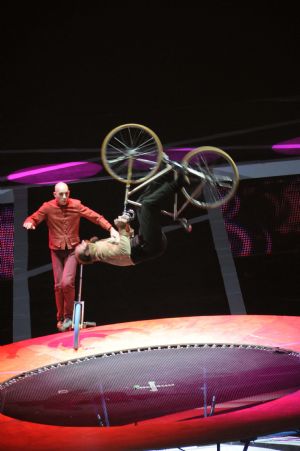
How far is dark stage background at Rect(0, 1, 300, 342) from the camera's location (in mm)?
7812

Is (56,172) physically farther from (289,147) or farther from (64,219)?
(289,147)

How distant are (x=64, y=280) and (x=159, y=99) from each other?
3.19 meters

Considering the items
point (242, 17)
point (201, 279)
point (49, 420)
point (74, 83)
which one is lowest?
point (49, 420)

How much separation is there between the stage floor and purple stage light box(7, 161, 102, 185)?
9.99ft

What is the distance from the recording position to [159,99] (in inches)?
329

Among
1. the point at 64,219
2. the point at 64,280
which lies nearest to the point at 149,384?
the point at 64,280

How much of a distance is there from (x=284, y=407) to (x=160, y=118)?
574 centimetres

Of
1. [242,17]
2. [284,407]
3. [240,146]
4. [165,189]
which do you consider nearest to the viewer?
[284,407]

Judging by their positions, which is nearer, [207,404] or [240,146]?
[207,404]

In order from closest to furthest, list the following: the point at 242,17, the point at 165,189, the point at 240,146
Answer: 1. the point at 165,189
2. the point at 242,17
3. the point at 240,146

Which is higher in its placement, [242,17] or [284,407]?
[242,17]

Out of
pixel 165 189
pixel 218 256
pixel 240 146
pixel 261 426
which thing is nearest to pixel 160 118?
pixel 240 146

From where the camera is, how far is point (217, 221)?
8500mm

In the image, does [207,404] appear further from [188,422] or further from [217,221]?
[217,221]
